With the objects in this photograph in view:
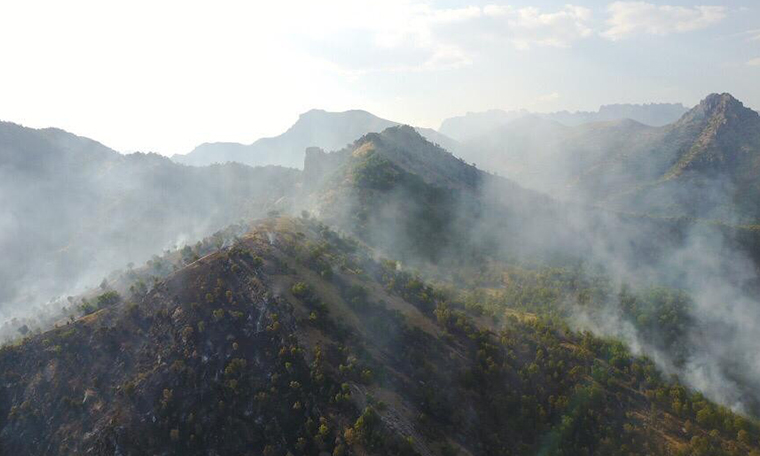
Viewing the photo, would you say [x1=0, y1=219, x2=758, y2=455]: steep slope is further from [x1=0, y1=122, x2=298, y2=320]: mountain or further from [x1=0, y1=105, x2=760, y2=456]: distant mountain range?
[x1=0, y1=122, x2=298, y2=320]: mountain

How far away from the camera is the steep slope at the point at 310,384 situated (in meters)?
44.7

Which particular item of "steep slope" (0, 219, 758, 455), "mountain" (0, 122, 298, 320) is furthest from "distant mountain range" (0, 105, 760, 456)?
"mountain" (0, 122, 298, 320)

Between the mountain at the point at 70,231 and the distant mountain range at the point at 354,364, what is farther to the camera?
the mountain at the point at 70,231

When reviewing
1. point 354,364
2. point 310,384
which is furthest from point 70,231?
point 354,364

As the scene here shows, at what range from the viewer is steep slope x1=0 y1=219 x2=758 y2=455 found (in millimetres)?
44656

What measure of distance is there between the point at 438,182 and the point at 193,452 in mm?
120335

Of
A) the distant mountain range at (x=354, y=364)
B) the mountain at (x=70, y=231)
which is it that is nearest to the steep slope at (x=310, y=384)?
the distant mountain range at (x=354, y=364)

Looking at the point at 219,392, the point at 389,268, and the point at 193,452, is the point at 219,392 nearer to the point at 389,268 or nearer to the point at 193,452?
the point at 193,452

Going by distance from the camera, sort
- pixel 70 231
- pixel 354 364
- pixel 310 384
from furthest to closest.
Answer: pixel 70 231 → pixel 354 364 → pixel 310 384

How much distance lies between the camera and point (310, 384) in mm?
47781

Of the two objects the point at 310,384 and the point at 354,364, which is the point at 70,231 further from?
the point at 354,364

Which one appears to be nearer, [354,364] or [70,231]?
[354,364]

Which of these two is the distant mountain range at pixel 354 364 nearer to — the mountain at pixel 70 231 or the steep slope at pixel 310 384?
the steep slope at pixel 310 384

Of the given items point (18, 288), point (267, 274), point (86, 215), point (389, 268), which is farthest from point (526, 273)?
point (86, 215)
